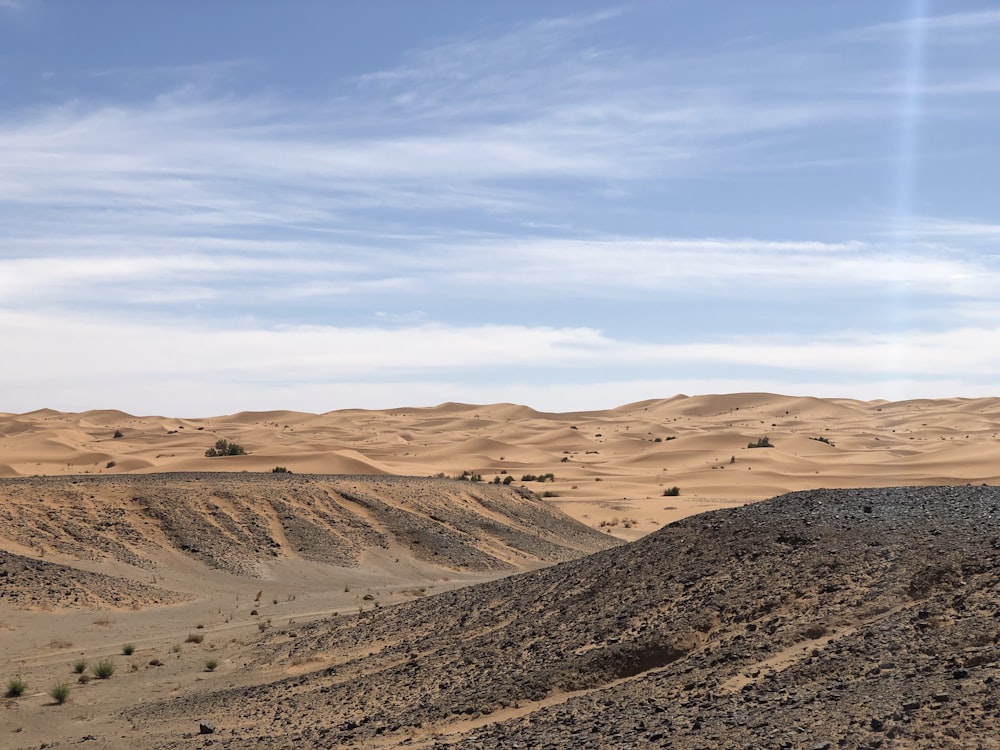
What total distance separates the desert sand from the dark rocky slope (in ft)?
0.16

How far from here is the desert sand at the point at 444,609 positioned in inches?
462

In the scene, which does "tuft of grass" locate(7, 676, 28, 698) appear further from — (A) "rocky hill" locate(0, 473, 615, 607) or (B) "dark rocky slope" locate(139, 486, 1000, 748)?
(A) "rocky hill" locate(0, 473, 615, 607)

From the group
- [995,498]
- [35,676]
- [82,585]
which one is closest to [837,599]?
[995,498]

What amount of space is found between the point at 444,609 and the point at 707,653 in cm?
865

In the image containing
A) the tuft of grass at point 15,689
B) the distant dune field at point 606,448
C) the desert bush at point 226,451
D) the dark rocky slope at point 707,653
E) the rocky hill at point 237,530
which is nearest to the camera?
the dark rocky slope at point 707,653

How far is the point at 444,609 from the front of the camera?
2053 cm

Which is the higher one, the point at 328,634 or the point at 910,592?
the point at 910,592

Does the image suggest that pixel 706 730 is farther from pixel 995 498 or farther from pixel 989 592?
pixel 995 498

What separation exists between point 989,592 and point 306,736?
333 inches

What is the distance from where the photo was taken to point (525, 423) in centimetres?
11925

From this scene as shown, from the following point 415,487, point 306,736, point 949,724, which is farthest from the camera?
point 415,487

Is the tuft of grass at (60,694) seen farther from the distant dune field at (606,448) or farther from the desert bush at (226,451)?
the desert bush at (226,451)

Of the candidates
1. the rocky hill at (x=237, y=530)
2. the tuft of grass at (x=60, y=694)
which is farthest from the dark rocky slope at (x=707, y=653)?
the rocky hill at (x=237, y=530)

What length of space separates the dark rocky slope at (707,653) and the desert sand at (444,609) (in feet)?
0.16
